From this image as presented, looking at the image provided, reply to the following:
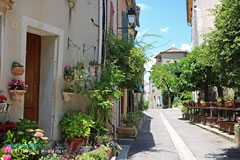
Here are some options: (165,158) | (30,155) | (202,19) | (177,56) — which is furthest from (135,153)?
(177,56)

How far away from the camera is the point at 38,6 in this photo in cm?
566

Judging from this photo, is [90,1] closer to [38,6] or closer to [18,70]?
[38,6]

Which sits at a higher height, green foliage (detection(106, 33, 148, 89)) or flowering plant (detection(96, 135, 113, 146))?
green foliage (detection(106, 33, 148, 89))

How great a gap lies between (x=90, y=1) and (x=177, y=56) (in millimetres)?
38001

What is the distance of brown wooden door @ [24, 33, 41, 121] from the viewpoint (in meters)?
6.14

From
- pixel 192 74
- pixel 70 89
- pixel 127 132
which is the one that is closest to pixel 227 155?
pixel 127 132

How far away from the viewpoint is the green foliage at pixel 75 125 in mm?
6055

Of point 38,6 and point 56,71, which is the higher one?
point 38,6

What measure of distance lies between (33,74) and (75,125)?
162 cm

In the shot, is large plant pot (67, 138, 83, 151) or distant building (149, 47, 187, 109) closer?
large plant pot (67, 138, 83, 151)

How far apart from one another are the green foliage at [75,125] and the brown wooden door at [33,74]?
2.35 feet

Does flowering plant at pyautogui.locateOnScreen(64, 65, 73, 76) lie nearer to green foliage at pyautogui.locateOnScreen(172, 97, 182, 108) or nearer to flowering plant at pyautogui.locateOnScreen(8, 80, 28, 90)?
flowering plant at pyautogui.locateOnScreen(8, 80, 28, 90)

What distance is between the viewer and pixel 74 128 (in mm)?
6078

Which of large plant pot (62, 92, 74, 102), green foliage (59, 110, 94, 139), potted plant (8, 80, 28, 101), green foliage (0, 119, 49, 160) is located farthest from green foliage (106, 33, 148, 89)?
green foliage (0, 119, 49, 160)
